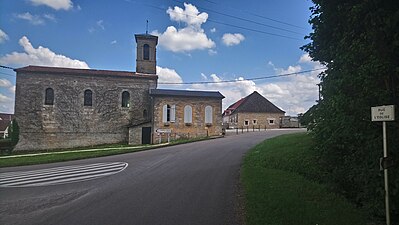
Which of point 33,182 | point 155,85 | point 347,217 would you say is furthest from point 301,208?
point 155,85

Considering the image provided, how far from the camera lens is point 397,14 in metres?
4.82

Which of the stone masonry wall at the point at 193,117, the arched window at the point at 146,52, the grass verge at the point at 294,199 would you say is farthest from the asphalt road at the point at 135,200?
the arched window at the point at 146,52

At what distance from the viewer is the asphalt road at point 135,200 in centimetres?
556

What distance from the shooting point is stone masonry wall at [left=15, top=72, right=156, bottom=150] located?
31344 mm

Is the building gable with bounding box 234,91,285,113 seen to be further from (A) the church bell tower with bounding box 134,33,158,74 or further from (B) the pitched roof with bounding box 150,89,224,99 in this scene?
(A) the church bell tower with bounding box 134,33,158,74

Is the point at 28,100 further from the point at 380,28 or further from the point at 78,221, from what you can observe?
the point at 380,28

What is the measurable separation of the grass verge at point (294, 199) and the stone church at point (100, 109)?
2105cm

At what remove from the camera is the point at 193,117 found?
3095cm

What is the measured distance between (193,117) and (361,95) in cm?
2578

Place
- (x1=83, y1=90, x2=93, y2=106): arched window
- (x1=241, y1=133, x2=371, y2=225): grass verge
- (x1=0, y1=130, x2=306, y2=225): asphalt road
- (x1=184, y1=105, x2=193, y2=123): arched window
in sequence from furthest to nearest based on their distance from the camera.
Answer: (x1=83, y1=90, x2=93, y2=106): arched window, (x1=184, y1=105, x2=193, y2=123): arched window, (x1=0, y1=130, x2=306, y2=225): asphalt road, (x1=241, y1=133, x2=371, y2=225): grass verge

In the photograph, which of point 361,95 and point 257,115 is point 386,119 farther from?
point 257,115

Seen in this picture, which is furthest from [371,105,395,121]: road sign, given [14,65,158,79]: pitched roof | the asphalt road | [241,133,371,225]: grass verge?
[14,65,158,79]: pitched roof

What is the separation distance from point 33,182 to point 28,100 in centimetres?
2553

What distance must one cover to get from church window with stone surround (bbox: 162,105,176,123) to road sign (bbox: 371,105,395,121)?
26124 mm
